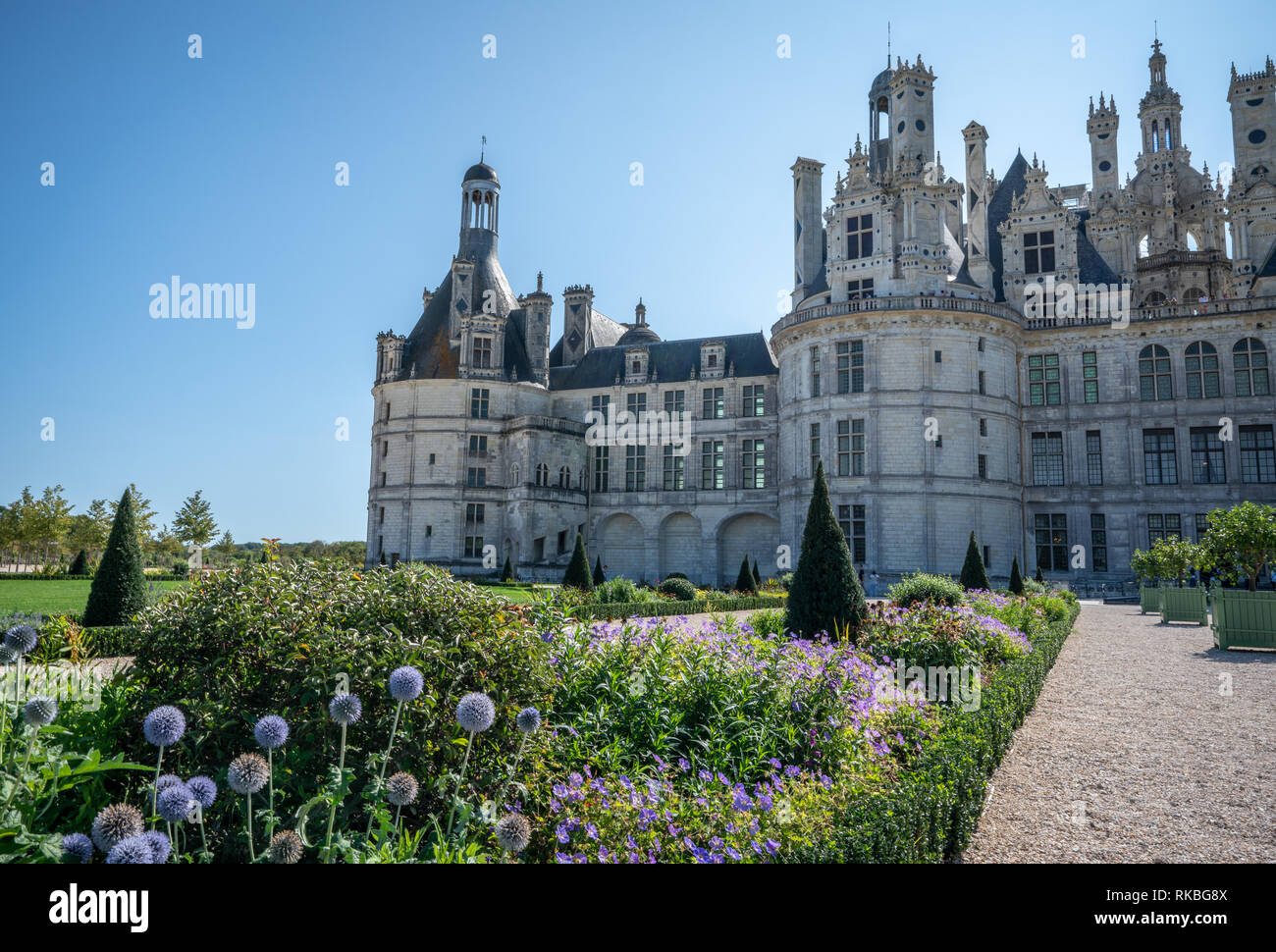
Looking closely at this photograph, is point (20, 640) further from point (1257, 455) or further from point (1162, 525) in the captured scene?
point (1257, 455)

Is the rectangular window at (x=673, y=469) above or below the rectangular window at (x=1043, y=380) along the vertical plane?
below

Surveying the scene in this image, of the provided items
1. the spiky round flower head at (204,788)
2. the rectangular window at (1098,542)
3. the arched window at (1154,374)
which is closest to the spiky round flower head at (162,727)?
the spiky round flower head at (204,788)

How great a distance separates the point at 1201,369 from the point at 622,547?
28304 mm

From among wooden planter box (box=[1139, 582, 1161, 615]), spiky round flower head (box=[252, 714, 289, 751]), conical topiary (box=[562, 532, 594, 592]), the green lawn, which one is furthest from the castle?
spiky round flower head (box=[252, 714, 289, 751])

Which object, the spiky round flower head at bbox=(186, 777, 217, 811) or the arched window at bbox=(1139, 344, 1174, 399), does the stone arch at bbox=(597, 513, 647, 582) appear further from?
the spiky round flower head at bbox=(186, 777, 217, 811)

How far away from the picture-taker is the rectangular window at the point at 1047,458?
34.3 meters

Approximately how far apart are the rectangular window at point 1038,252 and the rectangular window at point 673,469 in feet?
63.0

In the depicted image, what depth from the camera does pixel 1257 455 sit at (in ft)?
104

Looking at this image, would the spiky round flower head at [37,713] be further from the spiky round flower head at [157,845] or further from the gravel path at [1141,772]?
the gravel path at [1141,772]

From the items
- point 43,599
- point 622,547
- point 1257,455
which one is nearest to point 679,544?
point 622,547
